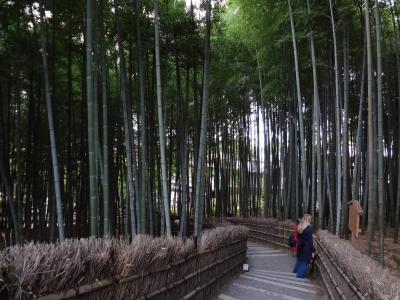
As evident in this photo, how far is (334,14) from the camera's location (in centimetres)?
741

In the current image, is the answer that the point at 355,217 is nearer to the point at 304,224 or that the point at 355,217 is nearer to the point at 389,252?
the point at 304,224

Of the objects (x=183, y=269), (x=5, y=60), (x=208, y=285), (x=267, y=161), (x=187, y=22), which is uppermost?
(x=187, y=22)

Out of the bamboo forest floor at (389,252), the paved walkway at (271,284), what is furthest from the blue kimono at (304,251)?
the bamboo forest floor at (389,252)

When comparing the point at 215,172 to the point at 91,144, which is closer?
the point at 91,144

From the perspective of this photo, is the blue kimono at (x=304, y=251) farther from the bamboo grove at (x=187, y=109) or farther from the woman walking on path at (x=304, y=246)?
the bamboo grove at (x=187, y=109)

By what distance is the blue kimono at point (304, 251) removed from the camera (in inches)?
227

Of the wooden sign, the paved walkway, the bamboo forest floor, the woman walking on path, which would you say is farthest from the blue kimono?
the bamboo forest floor

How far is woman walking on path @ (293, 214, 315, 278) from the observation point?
18.9 feet

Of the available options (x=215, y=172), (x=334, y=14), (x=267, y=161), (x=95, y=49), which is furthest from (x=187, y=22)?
(x=215, y=172)

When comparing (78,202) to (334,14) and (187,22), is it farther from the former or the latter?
(334,14)

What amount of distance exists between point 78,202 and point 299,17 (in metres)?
5.15

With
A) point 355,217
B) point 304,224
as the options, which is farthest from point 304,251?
point 355,217

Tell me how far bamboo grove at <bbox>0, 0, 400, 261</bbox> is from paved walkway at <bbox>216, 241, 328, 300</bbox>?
2.93 feet

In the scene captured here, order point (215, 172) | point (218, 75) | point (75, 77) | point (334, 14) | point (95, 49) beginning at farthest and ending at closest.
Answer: point (215, 172) < point (218, 75) < point (75, 77) < point (334, 14) < point (95, 49)
